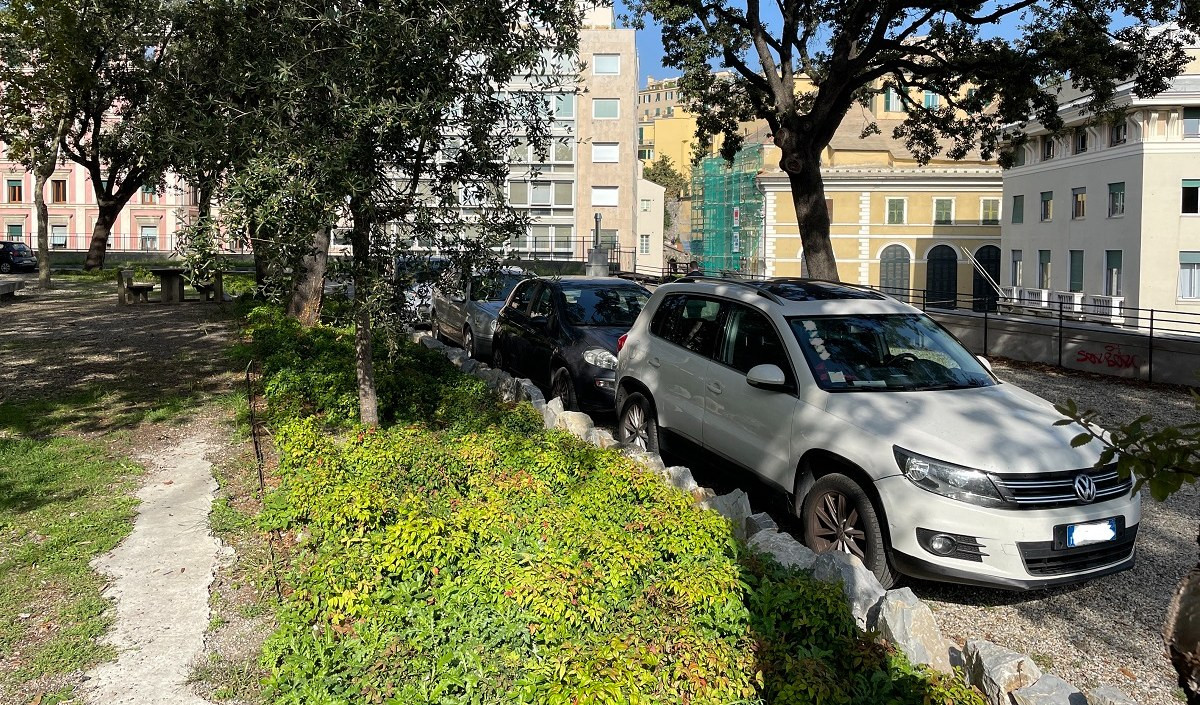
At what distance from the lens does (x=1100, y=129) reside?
4581 cm

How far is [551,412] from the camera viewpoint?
30.7 feet

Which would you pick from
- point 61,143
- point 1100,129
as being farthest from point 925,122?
point 1100,129

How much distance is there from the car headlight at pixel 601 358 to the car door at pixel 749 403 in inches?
110

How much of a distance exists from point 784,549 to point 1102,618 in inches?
78.6

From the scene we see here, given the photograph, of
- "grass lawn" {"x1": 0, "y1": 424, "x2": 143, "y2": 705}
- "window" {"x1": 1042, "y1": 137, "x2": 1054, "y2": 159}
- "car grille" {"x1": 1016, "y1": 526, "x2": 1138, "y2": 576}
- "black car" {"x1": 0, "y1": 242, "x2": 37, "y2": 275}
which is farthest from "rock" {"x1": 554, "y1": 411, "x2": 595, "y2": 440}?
"window" {"x1": 1042, "y1": 137, "x2": 1054, "y2": 159}

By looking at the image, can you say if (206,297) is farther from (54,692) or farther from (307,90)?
(54,692)

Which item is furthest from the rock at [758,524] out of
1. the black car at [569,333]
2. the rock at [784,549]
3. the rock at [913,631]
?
the black car at [569,333]

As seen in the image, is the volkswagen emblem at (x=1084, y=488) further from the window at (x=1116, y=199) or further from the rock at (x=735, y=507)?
the window at (x=1116, y=199)

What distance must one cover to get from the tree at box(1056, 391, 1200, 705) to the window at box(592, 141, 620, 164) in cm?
6301

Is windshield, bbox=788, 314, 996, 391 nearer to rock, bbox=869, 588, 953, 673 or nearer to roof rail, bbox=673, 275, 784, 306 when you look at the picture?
roof rail, bbox=673, 275, 784, 306

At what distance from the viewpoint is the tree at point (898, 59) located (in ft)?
56.6

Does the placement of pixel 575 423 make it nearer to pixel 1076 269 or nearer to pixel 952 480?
pixel 952 480

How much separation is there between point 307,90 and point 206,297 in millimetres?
Result: 20511

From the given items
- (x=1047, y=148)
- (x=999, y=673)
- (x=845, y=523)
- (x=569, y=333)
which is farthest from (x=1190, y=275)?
(x=999, y=673)
